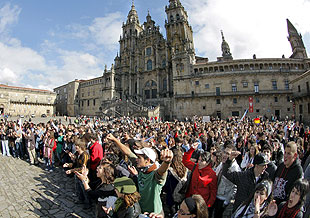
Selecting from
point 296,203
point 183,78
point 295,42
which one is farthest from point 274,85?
point 296,203

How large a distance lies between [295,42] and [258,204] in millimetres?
55158

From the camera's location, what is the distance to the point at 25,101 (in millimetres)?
46312

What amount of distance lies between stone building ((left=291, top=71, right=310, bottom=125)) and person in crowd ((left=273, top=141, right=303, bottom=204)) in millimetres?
27165

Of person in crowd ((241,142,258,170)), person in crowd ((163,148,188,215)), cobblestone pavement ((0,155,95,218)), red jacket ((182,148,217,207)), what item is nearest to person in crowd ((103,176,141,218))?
person in crowd ((163,148,188,215))

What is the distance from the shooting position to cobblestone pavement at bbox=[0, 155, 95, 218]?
4.56 metres

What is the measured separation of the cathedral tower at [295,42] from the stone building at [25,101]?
69090mm

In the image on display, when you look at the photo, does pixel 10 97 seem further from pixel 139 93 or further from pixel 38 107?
pixel 139 93

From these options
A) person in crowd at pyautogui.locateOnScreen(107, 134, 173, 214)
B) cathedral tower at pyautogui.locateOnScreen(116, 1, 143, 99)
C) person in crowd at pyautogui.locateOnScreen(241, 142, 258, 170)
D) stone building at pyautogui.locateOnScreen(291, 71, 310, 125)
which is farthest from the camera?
cathedral tower at pyautogui.locateOnScreen(116, 1, 143, 99)

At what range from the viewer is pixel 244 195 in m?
3.10

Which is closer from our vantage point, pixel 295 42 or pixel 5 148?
pixel 5 148

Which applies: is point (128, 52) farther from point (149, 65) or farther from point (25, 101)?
point (25, 101)

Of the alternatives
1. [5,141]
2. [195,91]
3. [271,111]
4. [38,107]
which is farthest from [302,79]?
[38,107]

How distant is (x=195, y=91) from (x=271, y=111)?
14.6 meters

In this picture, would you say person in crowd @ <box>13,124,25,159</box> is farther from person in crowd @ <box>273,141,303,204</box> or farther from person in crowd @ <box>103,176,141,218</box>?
person in crowd @ <box>273,141,303,204</box>
